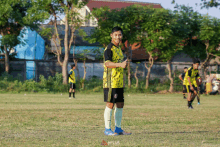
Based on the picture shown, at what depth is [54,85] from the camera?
1106 inches

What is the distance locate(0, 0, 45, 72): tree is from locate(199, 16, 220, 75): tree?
1363 centimetres

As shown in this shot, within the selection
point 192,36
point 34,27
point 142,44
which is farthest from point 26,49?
point 192,36

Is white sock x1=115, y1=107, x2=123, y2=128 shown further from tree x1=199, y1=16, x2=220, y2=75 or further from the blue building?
the blue building

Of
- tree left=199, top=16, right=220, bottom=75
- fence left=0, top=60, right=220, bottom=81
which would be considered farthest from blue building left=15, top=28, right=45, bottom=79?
tree left=199, top=16, right=220, bottom=75

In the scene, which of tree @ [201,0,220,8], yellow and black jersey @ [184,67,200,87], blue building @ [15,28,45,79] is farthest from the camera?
blue building @ [15,28,45,79]

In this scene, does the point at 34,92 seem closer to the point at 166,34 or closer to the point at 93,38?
the point at 93,38

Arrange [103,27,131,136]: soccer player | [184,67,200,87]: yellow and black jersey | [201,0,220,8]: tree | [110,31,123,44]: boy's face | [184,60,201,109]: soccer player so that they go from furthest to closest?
[201,0,220,8]: tree → [184,67,200,87]: yellow and black jersey → [184,60,201,109]: soccer player → [110,31,123,44]: boy's face → [103,27,131,136]: soccer player

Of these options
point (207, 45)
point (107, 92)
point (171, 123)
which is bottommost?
point (171, 123)

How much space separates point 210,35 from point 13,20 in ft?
55.6

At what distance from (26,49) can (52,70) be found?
9.16m

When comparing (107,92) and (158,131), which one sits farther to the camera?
(158,131)

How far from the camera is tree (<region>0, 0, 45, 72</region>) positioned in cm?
2822

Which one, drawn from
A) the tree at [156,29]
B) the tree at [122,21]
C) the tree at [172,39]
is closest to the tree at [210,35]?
the tree at [172,39]

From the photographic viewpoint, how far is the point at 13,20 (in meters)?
30.1
